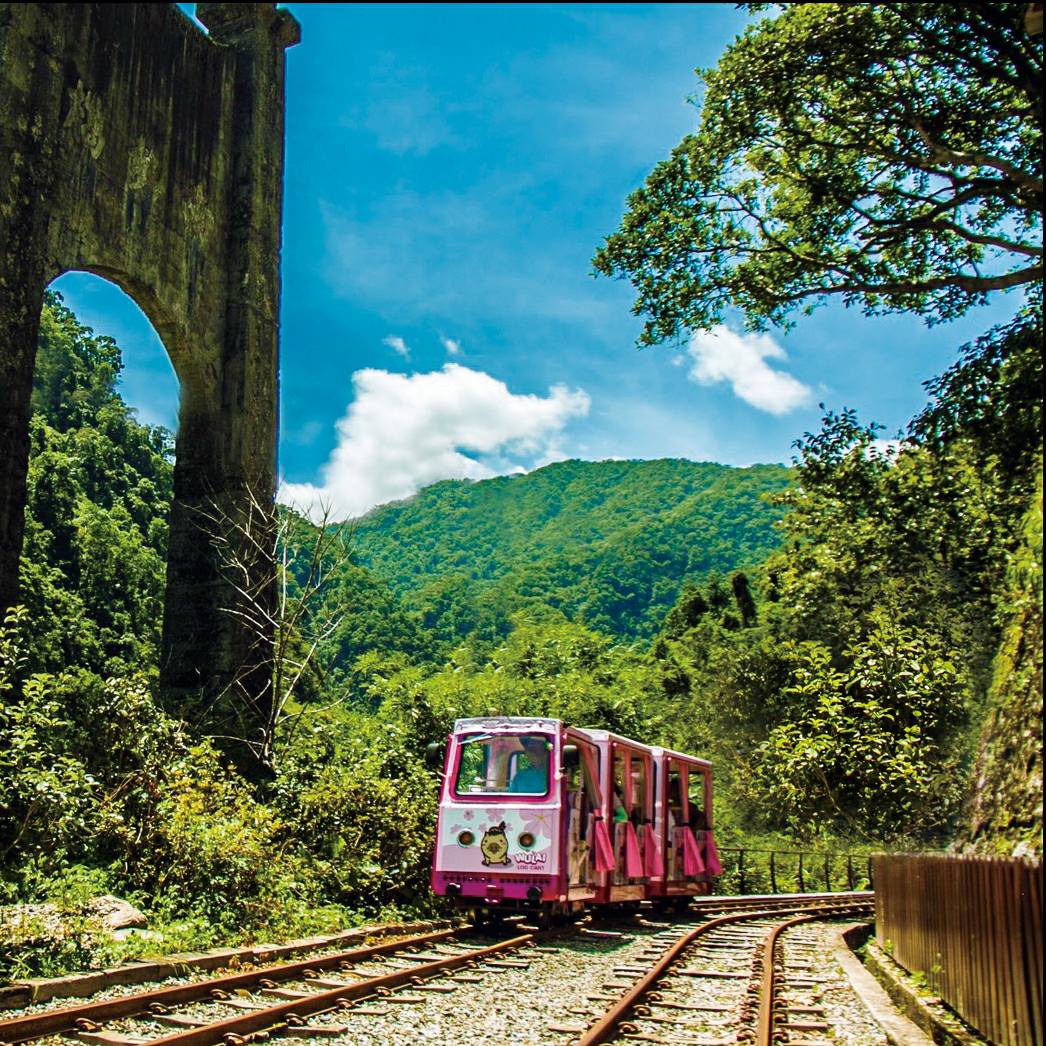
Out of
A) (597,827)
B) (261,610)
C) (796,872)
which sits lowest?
(796,872)

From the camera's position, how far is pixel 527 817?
1385 centimetres

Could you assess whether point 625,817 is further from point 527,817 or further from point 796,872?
point 796,872

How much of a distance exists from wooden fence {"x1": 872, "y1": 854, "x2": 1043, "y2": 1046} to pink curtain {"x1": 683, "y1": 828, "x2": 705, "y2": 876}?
10.4 metres

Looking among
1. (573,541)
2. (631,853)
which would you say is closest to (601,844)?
(631,853)

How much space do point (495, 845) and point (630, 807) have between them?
421 centimetres

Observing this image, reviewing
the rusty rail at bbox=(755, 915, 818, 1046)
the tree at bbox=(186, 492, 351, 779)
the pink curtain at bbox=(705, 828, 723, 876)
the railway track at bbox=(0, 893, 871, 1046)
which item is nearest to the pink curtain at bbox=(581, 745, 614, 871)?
the railway track at bbox=(0, 893, 871, 1046)

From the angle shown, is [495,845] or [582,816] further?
[582,816]

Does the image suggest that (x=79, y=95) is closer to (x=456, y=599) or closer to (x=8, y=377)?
(x=8, y=377)

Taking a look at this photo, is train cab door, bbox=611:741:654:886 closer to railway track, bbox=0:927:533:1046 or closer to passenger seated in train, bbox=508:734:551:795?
passenger seated in train, bbox=508:734:551:795

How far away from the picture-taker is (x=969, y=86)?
47.4ft

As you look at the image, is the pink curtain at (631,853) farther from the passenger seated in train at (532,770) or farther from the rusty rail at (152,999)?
the rusty rail at (152,999)

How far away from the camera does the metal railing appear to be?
31.2 m

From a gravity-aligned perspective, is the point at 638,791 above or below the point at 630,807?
above

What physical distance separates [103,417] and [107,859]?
41.1 m
